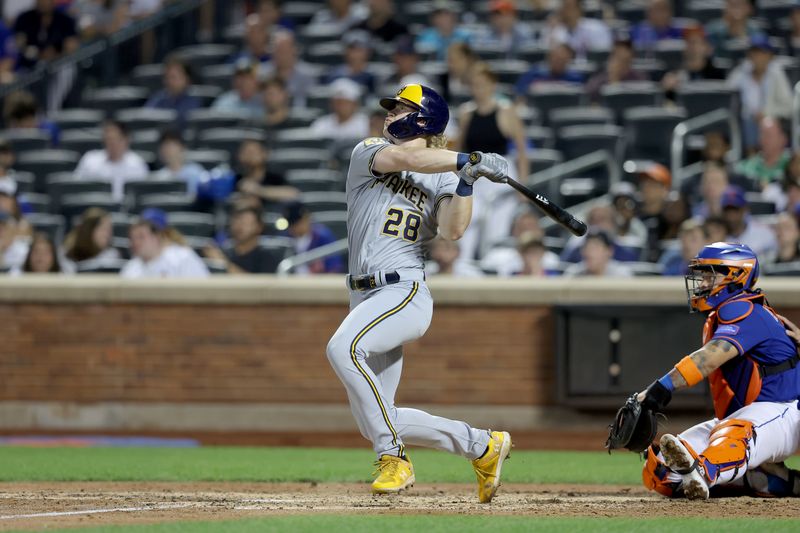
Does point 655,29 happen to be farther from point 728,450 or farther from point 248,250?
point 728,450

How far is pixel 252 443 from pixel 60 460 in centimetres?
206

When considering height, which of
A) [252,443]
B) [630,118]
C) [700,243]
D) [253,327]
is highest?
[630,118]

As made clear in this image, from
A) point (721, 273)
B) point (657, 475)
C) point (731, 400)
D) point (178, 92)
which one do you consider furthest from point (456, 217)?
point (178, 92)

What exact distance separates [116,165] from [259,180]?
195cm

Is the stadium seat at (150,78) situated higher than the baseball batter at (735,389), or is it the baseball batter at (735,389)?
the stadium seat at (150,78)

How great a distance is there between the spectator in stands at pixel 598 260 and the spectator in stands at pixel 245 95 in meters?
5.13

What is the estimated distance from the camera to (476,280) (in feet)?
37.6

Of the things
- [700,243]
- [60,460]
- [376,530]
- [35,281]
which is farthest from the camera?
[35,281]

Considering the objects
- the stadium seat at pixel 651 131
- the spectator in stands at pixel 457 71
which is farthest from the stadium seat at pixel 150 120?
the stadium seat at pixel 651 131

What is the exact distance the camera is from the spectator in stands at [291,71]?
51.5 feet

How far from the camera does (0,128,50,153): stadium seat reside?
15797 millimetres

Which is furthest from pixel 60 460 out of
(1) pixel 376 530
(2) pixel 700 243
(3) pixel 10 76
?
(3) pixel 10 76

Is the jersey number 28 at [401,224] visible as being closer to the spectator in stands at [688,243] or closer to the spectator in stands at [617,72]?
the spectator in stands at [688,243]

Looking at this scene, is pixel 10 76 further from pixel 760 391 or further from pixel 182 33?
pixel 760 391
